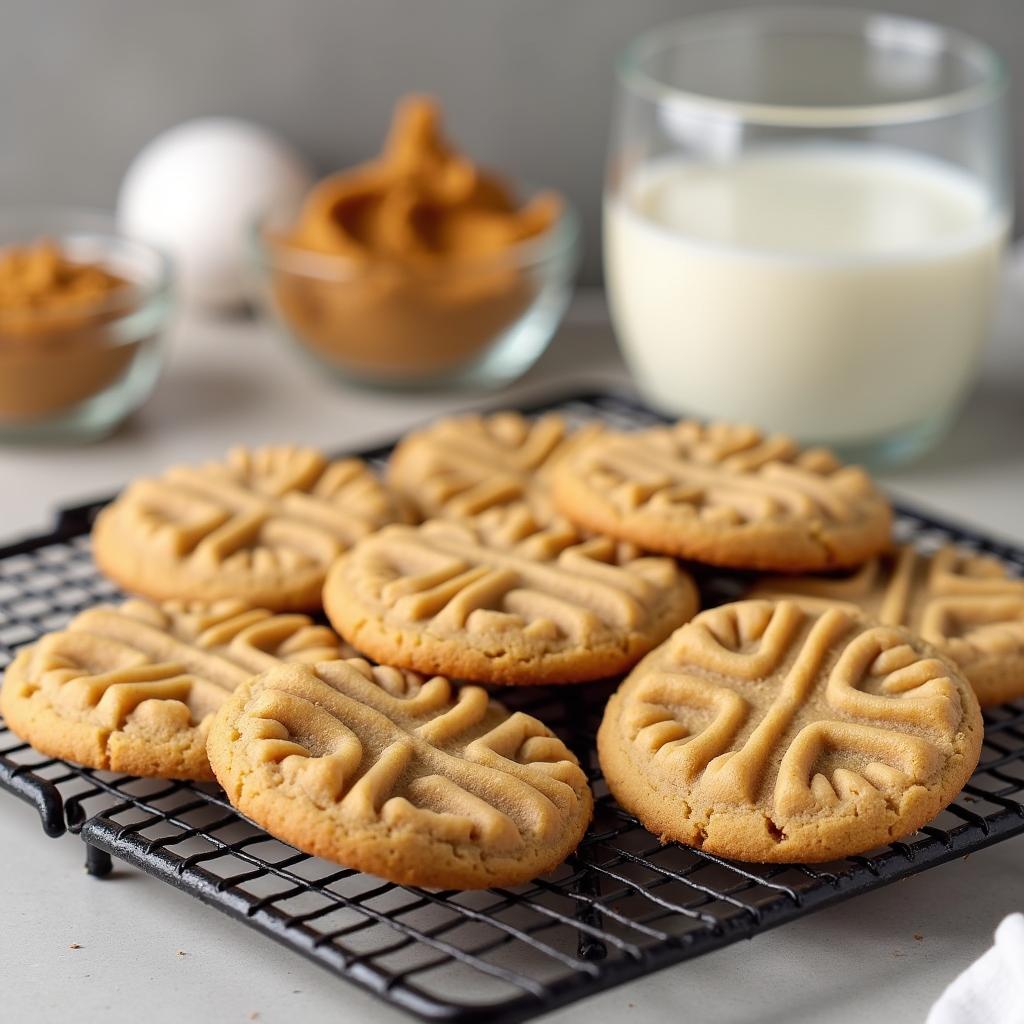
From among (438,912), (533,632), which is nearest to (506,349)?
(533,632)

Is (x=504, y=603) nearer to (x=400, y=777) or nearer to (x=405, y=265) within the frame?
(x=400, y=777)

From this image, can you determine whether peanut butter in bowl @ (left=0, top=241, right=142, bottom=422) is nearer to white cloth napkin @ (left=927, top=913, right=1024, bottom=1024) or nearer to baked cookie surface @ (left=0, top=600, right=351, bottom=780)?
baked cookie surface @ (left=0, top=600, right=351, bottom=780)

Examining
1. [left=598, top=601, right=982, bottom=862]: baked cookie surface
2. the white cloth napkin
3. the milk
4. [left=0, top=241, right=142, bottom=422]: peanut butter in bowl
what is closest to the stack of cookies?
[left=598, top=601, right=982, bottom=862]: baked cookie surface

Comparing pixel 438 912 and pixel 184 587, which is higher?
pixel 184 587

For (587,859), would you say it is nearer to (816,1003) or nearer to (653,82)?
(816,1003)

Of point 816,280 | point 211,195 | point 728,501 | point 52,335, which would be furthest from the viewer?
point 211,195

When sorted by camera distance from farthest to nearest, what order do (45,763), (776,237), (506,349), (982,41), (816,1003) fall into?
(982,41)
(506,349)
(776,237)
(45,763)
(816,1003)

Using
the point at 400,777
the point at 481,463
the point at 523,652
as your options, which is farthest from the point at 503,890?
the point at 481,463
